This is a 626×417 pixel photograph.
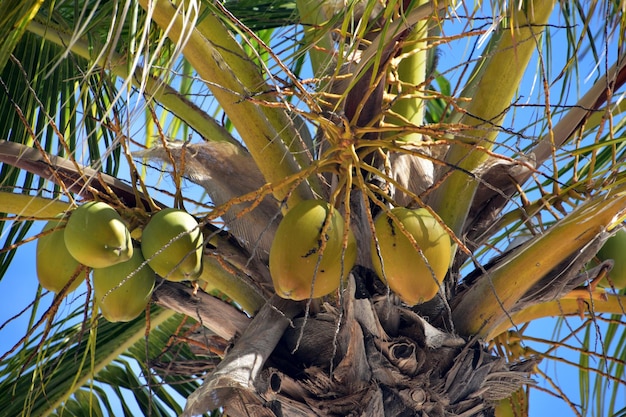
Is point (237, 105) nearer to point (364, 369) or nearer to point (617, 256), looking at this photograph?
point (364, 369)

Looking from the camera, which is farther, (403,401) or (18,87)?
(18,87)

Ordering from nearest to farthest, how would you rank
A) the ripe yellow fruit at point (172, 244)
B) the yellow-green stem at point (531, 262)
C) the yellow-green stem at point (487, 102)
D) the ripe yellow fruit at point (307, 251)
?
the ripe yellow fruit at point (307, 251)
the ripe yellow fruit at point (172, 244)
the yellow-green stem at point (531, 262)
the yellow-green stem at point (487, 102)

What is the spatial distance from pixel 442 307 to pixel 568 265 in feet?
0.99

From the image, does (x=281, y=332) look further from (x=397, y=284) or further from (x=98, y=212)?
(x=98, y=212)

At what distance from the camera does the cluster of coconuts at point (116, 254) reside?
154 centimetres

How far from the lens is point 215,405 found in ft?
5.41

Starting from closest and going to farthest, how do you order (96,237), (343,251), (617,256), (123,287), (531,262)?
(343,251) < (96,237) < (123,287) < (531,262) < (617,256)

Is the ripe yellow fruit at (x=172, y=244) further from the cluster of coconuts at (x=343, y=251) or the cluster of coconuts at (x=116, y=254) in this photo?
the cluster of coconuts at (x=343, y=251)

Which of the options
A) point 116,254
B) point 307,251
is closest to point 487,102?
point 307,251

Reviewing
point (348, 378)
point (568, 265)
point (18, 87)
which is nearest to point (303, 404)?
point (348, 378)

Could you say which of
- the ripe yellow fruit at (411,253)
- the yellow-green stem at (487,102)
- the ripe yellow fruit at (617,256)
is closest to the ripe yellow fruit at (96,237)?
the ripe yellow fruit at (411,253)

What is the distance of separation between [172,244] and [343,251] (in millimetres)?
380

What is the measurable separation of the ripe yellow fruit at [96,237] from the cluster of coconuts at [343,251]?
0.32 m

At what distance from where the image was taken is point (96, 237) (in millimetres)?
1526
